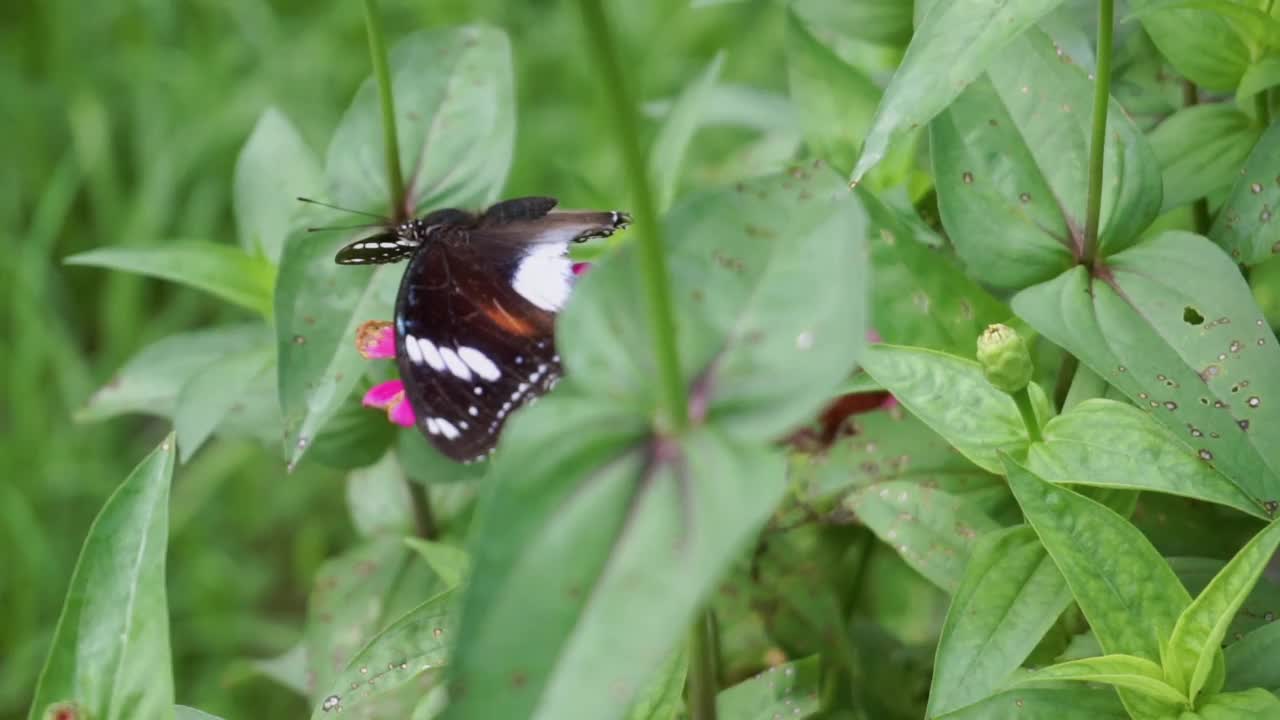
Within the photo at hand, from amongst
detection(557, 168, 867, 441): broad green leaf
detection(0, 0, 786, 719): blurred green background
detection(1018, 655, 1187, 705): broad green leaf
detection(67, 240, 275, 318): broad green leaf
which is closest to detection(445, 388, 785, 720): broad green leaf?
detection(557, 168, 867, 441): broad green leaf

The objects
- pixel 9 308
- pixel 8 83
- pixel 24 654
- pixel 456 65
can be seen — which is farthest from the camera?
pixel 8 83

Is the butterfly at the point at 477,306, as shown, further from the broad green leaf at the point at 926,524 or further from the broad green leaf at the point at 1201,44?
the broad green leaf at the point at 1201,44

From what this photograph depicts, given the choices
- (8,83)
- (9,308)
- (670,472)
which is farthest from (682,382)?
(8,83)

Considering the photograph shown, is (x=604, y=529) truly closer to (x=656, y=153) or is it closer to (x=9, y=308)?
(x=656, y=153)

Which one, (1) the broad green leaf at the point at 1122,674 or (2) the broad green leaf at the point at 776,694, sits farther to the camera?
(2) the broad green leaf at the point at 776,694

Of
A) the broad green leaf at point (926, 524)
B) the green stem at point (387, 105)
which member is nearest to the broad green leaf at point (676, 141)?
the green stem at point (387, 105)

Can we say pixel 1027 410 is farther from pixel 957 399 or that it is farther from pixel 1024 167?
pixel 1024 167
